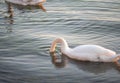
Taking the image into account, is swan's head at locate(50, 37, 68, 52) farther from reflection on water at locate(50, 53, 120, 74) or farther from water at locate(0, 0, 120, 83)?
reflection on water at locate(50, 53, 120, 74)

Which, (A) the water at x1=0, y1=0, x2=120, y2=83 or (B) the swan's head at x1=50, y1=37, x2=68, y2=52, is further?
(B) the swan's head at x1=50, y1=37, x2=68, y2=52

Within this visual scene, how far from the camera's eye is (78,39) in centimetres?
1728

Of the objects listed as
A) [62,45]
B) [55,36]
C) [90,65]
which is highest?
[62,45]

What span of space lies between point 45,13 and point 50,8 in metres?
1.14

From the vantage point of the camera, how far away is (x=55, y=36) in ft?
58.4

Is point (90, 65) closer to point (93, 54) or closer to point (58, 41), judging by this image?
point (93, 54)

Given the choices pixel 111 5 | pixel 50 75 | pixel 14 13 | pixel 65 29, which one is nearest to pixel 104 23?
pixel 65 29

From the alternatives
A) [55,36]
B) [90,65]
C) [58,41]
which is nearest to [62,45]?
[58,41]

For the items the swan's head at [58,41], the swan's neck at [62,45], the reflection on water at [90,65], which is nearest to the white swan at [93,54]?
the reflection on water at [90,65]

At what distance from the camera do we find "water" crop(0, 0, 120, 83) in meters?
13.8

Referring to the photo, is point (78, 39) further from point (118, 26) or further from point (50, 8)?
point (50, 8)

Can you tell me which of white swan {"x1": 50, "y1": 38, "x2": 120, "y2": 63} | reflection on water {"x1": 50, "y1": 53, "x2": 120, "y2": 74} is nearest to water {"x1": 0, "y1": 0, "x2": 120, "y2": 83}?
reflection on water {"x1": 50, "y1": 53, "x2": 120, "y2": 74}

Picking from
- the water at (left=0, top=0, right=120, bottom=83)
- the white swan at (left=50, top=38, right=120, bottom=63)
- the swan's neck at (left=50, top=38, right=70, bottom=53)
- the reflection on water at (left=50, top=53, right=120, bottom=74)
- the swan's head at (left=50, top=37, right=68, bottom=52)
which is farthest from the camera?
the swan's head at (left=50, top=37, right=68, bottom=52)

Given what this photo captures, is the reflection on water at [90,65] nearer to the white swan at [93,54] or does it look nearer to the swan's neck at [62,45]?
the white swan at [93,54]
